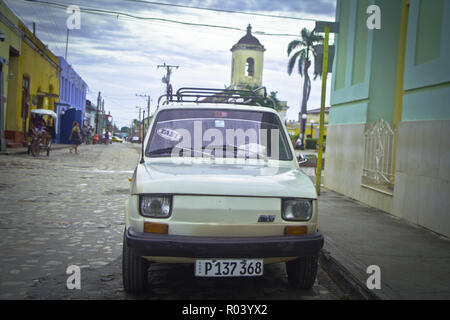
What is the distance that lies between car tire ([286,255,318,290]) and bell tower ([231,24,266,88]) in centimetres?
6217

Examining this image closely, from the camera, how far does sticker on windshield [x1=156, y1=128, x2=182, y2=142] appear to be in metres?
4.64

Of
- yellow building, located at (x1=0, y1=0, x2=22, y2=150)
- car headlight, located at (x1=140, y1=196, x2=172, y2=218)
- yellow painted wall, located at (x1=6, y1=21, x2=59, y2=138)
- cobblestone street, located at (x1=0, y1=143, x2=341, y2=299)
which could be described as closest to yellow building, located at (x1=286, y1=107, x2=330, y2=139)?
yellow painted wall, located at (x1=6, y1=21, x2=59, y2=138)

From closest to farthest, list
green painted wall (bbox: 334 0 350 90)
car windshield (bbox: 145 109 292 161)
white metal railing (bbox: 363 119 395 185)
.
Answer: car windshield (bbox: 145 109 292 161) → white metal railing (bbox: 363 119 395 185) → green painted wall (bbox: 334 0 350 90)

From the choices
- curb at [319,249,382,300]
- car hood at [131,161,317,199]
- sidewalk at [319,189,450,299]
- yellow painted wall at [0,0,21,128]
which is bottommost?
curb at [319,249,382,300]

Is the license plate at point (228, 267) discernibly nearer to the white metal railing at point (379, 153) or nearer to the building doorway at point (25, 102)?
the white metal railing at point (379, 153)

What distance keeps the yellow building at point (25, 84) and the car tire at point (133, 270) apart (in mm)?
20235

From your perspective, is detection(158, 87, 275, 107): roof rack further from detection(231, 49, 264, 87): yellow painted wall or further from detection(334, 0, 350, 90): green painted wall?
detection(231, 49, 264, 87): yellow painted wall

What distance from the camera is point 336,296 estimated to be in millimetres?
3973

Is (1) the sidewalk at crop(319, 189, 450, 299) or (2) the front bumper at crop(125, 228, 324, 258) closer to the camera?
(2) the front bumper at crop(125, 228, 324, 258)

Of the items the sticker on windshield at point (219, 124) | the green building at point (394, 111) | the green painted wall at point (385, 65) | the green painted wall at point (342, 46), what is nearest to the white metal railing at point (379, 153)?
the green building at point (394, 111)

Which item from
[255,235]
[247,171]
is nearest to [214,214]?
[255,235]

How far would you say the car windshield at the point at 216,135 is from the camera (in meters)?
4.58

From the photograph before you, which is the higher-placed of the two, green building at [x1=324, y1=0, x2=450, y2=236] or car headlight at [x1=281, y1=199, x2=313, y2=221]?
green building at [x1=324, y1=0, x2=450, y2=236]
